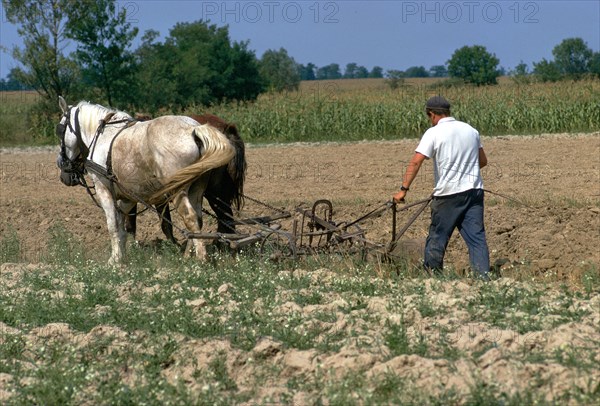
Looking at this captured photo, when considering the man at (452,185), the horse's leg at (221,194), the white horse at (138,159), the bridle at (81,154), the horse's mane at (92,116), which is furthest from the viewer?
the horse's mane at (92,116)

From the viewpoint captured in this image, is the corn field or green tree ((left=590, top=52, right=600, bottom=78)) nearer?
the corn field

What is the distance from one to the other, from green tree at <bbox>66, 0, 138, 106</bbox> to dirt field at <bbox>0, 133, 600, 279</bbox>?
8636 millimetres

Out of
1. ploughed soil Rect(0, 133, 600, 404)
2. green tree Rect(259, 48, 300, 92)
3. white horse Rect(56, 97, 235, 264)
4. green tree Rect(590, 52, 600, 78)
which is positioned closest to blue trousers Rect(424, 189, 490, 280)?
ploughed soil Rect(0, 133, 600, 404)

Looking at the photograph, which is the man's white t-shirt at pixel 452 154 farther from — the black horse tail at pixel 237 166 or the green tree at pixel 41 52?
the green tree at pixel 41 52

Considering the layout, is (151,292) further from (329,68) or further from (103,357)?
(329,68)

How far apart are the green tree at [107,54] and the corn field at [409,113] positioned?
5540 millimetres

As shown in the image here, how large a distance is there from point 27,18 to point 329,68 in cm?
13024

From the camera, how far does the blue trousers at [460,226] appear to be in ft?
29.4

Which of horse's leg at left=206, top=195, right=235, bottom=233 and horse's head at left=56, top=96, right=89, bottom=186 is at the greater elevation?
horse's head at left=56, top=96, right=89, bottom=186

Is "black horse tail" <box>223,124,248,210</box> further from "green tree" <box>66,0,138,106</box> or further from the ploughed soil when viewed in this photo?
"green tree" <box>66,0,138,106</box>

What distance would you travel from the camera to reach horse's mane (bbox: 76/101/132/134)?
11.3 m

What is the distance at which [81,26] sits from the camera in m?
30.3

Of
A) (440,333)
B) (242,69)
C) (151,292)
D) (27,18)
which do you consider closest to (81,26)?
(27,18)

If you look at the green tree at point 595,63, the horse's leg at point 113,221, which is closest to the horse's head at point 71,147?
the horse's leg at point 113,221
